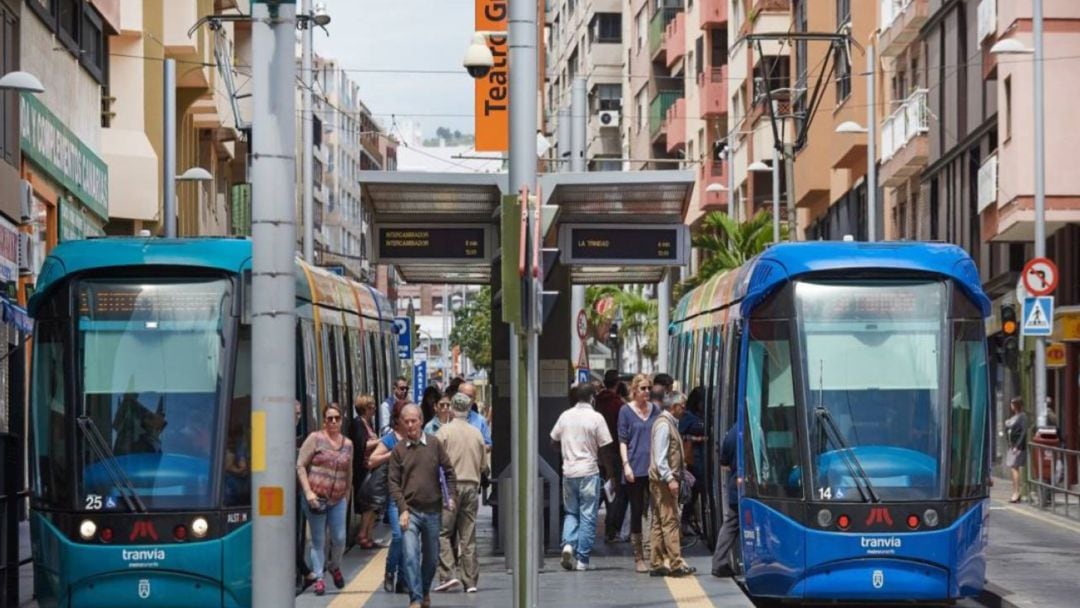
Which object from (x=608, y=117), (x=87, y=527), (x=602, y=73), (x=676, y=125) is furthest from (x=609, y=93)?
(x=87, y=527)

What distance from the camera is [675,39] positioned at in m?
83.3

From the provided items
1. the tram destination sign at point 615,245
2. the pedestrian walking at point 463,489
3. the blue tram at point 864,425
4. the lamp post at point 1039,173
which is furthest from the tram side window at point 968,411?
the lamp post at point 1039,173

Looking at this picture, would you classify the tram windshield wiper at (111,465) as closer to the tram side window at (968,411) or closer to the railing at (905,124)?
the tram side window at (968,411)

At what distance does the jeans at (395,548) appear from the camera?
65.3 ft

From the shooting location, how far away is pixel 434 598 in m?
20.1

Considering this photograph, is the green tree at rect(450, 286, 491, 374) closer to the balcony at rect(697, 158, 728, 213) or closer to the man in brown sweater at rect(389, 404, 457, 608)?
the balcony at rect(697, 158, 728, 213)

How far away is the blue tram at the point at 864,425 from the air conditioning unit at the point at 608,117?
256 ft

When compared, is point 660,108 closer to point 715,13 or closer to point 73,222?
point 715,13

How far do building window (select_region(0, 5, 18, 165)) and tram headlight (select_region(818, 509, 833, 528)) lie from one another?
15.7 m

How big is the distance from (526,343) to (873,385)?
4.84 meters

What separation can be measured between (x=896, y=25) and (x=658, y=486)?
32.8 m

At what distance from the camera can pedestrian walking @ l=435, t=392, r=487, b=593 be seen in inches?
784

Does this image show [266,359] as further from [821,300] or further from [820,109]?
[820,109]

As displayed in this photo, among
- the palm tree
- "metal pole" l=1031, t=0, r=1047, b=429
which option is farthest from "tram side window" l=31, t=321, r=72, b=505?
the palm tree
